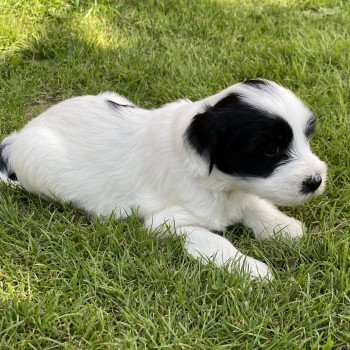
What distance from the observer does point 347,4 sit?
6.84 meters

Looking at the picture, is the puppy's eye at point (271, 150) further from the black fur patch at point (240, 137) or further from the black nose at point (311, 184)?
the black nose at point (311, 184)

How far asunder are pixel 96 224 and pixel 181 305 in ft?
2.86

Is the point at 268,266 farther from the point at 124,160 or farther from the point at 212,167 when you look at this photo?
the point at 124,160

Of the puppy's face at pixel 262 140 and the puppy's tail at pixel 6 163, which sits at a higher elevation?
the puppy's face at pixel 262 140

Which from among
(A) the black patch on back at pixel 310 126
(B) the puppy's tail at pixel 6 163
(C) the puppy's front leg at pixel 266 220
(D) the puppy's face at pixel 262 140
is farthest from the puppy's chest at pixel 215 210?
(B) the puppy's tail at pixel 6 163

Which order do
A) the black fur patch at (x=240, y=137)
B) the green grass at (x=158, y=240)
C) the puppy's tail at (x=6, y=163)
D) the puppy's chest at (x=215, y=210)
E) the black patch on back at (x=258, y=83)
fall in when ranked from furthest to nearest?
the puppy's tail at (x=6, y=163)
the puppy's chest at (x=215, y=210)
the black patch on back at (x=258, y=83)
the black fur patch at (x=240, y=137)
the green grass at (x=158, y=240)

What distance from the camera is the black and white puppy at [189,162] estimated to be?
10.5ft

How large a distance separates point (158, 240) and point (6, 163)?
141 centimetres

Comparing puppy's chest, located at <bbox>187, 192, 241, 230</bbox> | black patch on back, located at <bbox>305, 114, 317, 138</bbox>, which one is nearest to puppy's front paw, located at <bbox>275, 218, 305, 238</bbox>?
puppy's chest, located at <bbox>187, 192, 241, 230</bbox>

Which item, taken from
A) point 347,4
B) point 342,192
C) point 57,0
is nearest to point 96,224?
point 342,192

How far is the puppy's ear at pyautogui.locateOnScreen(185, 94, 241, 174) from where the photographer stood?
3191 millimetres

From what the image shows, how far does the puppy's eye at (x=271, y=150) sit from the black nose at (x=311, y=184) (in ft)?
0.73

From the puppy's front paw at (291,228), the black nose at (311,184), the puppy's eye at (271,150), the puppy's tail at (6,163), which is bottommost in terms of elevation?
the puppy's tail at (6,163)

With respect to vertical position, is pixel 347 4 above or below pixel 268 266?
above
